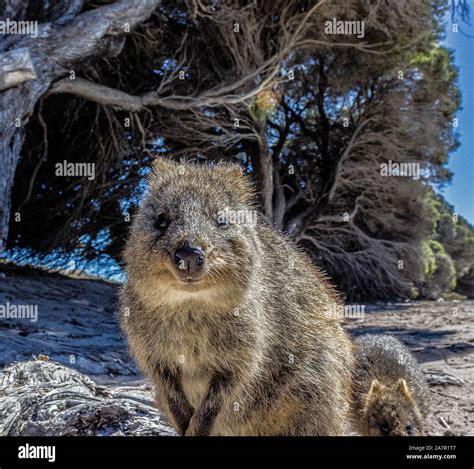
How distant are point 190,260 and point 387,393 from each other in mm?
1642

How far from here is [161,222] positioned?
258cm

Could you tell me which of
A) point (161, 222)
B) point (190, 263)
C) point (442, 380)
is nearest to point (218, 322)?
point (190, 263)

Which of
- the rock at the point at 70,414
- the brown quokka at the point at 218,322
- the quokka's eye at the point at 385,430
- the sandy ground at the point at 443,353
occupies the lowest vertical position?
the sandy ground at the point at 443,353

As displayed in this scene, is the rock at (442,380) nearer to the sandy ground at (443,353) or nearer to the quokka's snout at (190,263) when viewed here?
the sandy ground at (443,353)

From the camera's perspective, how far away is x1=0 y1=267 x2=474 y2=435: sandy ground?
4758 millimetres

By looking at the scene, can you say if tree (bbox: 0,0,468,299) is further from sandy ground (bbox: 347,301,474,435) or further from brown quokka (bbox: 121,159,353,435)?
brown quokka (bbox: 121,159,353,435)

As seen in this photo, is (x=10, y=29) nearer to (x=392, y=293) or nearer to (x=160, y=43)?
(x=160, y=43)

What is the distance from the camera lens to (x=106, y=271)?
10.8 m

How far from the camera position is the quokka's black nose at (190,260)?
224 centimetres

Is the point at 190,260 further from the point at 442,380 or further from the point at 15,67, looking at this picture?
the point at 15,67

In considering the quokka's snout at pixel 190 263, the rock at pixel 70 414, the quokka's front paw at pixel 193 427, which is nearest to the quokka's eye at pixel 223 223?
the quokka's snout at pixel 190 263

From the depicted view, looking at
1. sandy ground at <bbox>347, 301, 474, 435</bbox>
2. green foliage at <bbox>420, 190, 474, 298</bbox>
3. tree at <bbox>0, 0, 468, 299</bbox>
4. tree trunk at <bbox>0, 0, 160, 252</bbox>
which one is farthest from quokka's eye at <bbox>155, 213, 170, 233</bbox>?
green foliage at <bbox>420, 190, 474, 298</bbox>
